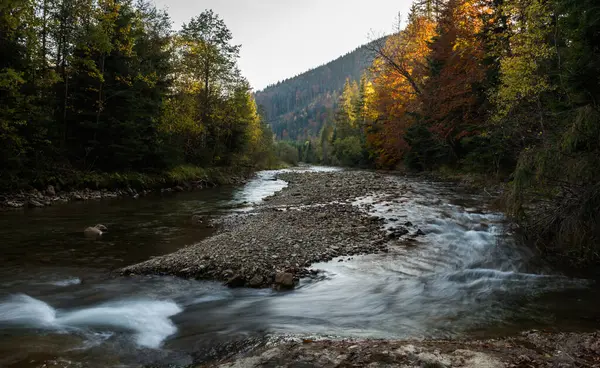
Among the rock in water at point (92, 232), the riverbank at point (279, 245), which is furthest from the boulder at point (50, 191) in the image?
the riverbank at point (279, 245)

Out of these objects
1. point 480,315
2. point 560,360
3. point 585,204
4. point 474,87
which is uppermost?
point 474,87

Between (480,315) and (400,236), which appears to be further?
(400,236)

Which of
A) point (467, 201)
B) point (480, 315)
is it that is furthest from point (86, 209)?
point (467, 201)

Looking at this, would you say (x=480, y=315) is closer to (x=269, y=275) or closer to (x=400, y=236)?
(x=269, y=275)

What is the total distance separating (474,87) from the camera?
21438 millimetres

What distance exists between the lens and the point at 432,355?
11.3 feet

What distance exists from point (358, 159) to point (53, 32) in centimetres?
4611

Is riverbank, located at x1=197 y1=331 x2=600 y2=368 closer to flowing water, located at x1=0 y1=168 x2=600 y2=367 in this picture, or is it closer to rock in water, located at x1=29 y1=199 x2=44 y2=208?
flowing water, located at x1=0 y1=168 x2=600 y2=367

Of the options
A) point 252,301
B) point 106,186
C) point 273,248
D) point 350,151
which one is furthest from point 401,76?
point 252,301

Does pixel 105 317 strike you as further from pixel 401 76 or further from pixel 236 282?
pixel 401 76

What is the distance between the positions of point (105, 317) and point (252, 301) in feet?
7.61

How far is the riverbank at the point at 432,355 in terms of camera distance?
3.32 m

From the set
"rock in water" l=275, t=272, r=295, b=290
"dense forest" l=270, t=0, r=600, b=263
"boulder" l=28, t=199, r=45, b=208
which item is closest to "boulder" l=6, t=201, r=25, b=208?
"boulder" l=28, t=199, r=45, b=208

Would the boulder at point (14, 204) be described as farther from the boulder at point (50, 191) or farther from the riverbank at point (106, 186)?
the boulder at point (50, 191)
